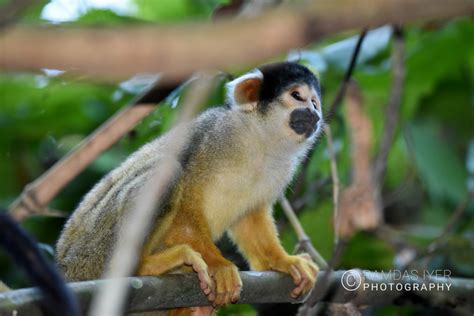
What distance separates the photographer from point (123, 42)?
1.07 m

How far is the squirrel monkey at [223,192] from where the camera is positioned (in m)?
4.16

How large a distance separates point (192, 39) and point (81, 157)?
379 cm

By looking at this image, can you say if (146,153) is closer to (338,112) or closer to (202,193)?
(202,193)

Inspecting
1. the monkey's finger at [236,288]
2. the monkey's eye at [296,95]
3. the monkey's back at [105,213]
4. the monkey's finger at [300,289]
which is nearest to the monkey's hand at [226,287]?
the monkey's finger at [236,288]

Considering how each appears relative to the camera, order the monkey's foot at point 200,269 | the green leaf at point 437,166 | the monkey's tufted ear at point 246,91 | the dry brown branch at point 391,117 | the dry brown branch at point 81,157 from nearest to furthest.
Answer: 1. the dry brown branch at point 391,117
2. the monkey's foot at point 200,269
3. the dry brown branch at point 81,157
4. the monkey's tufted ear at point 246,91
5. the green leaf at point 437,166

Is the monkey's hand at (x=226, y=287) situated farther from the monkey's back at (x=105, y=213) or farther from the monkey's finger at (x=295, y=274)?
the monkey's back at (x=105, y=213)

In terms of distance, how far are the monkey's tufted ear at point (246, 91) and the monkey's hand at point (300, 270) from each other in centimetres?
111

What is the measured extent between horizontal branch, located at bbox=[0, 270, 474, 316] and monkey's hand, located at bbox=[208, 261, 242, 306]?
4cm

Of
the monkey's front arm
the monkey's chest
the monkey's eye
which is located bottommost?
the monkey's front arm

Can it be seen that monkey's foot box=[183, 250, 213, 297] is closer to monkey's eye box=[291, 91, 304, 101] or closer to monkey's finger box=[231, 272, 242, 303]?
monkey's finger box=[231, 272, 242, 303]

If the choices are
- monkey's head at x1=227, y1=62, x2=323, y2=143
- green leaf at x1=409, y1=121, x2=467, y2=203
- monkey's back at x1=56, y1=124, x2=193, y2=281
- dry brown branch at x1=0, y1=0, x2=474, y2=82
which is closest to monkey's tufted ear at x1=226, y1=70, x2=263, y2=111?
monkey's head at x1=227, y1=62, x2=323, y2=143

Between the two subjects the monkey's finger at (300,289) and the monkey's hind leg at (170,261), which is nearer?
the monkey's hind leg at (170,261)

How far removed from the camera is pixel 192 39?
43.3 inches

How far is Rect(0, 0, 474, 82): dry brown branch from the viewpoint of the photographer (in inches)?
42.2
